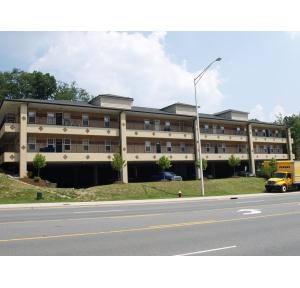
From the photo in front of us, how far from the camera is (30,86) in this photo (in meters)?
70.6

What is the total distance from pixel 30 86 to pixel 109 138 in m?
35.5

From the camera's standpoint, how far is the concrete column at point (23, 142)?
114ft

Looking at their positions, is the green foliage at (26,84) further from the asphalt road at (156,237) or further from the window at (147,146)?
the asphalt road at (156,237)

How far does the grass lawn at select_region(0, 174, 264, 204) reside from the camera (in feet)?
92.9

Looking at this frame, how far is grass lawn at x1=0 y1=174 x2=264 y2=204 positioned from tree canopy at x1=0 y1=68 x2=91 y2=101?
135ft

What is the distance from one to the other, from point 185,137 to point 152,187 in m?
14.2

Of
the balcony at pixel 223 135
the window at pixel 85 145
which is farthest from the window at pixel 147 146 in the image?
the balcony at pixel 223 135

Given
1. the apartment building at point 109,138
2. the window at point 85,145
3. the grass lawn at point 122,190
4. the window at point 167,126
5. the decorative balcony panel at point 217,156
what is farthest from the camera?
the decorative balcony panel at point 217,156

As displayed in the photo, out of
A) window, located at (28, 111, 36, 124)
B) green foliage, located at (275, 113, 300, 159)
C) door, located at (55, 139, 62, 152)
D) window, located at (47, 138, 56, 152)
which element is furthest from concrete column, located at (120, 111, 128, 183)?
green foliage, located at (275, 113, 300, 159)

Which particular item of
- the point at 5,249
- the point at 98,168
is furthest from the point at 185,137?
the point at 5,249

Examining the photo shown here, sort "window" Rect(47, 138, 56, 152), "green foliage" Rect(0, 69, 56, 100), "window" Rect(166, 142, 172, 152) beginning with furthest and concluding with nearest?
"green foliage" Rect(0, 69, 56, 100), "window" Rect(166, 142, 172, 152), "window" Rect(47, 138, 56, 152)

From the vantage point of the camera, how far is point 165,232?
1091cm

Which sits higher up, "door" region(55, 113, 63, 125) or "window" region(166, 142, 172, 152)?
"door" region(55, 113, 63, 125)

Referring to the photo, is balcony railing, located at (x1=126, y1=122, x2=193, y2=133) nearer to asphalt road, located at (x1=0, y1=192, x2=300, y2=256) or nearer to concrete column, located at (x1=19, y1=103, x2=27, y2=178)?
concrete column, located at (x1=19, y1=103, x2=27, y2=178)
